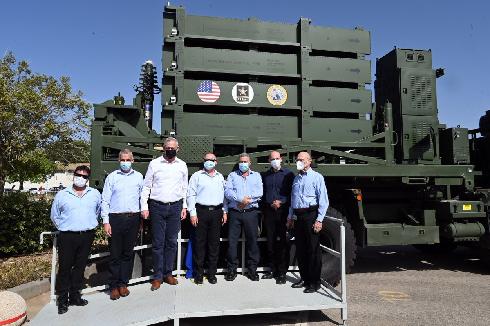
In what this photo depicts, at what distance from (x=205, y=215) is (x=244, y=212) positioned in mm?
581

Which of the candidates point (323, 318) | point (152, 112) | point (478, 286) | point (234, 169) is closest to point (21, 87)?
point (152, 112)

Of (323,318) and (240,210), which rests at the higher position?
(240,210)

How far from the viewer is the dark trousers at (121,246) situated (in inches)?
180

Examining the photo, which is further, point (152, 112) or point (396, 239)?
point (152, 112)

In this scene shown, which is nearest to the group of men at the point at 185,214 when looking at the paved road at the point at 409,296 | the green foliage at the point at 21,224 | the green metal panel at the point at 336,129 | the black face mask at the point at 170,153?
the black face mask at the point at 170,153

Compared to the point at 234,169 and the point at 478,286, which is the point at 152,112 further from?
the point at 478,286

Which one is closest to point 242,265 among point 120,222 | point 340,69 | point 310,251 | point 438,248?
point 310,251

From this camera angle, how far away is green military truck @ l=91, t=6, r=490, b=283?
6.20 m

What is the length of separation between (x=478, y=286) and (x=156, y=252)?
17.6ft

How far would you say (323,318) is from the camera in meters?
4.53

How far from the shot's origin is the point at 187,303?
13.6 feet

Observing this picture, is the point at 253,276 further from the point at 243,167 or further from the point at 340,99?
the point at 340,99

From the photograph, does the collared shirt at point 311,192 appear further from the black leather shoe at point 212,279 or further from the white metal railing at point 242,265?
the black leather shoe at point 212,279

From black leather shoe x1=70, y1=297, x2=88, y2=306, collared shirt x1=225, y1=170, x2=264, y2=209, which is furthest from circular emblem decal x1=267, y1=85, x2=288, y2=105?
black leather shoe x1=70, y1=297, x2=88, y2=306
